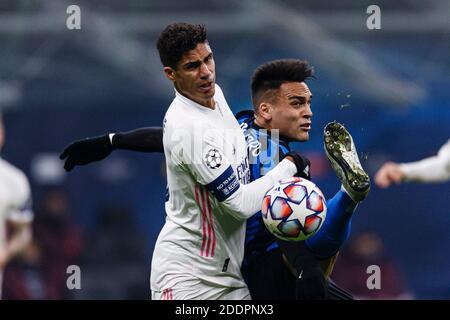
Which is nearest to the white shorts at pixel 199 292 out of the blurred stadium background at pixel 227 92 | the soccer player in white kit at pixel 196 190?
the soccer player in white kit at pixel 196 190

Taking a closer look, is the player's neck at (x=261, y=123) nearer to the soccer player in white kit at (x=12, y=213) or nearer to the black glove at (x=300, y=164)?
the black glove at (x=300, y=164)

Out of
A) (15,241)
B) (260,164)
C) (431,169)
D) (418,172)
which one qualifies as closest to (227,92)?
(15,241)

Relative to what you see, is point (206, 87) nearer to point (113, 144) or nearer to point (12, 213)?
point (113, 144)

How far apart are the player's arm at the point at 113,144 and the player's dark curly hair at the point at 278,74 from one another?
597 mm

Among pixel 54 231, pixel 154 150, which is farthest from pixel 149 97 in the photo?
pixel 154 150

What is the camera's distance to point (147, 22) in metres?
12.6

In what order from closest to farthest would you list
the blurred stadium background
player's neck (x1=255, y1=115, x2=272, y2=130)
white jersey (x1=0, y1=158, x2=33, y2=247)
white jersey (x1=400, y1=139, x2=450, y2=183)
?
1. player's neck (x1=255, y1=115, x2=272, y2=130)
2. white jersey (x1=400, y1=139, x2=450, y2=183)
3. white jersey (x1=0, y1=158, x2=33, y2=247)
4. the blurred stadium background

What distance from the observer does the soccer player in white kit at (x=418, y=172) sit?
8695 mm

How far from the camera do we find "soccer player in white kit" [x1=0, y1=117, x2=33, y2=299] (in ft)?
32.8

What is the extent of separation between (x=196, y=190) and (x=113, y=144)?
0.80m

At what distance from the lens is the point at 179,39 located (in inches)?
261

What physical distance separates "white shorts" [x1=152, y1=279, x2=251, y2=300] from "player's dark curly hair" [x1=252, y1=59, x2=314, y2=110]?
105 centimetres

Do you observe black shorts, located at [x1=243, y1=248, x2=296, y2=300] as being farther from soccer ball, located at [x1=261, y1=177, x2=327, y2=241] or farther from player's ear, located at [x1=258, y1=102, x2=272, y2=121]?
player's ear, located at [x1=258, y1=102, x2=272, y2=121]

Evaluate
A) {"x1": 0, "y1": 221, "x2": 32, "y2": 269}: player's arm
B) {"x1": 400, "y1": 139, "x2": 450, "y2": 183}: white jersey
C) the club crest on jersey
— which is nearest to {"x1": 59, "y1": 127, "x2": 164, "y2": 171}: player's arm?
the club crest on jersey
